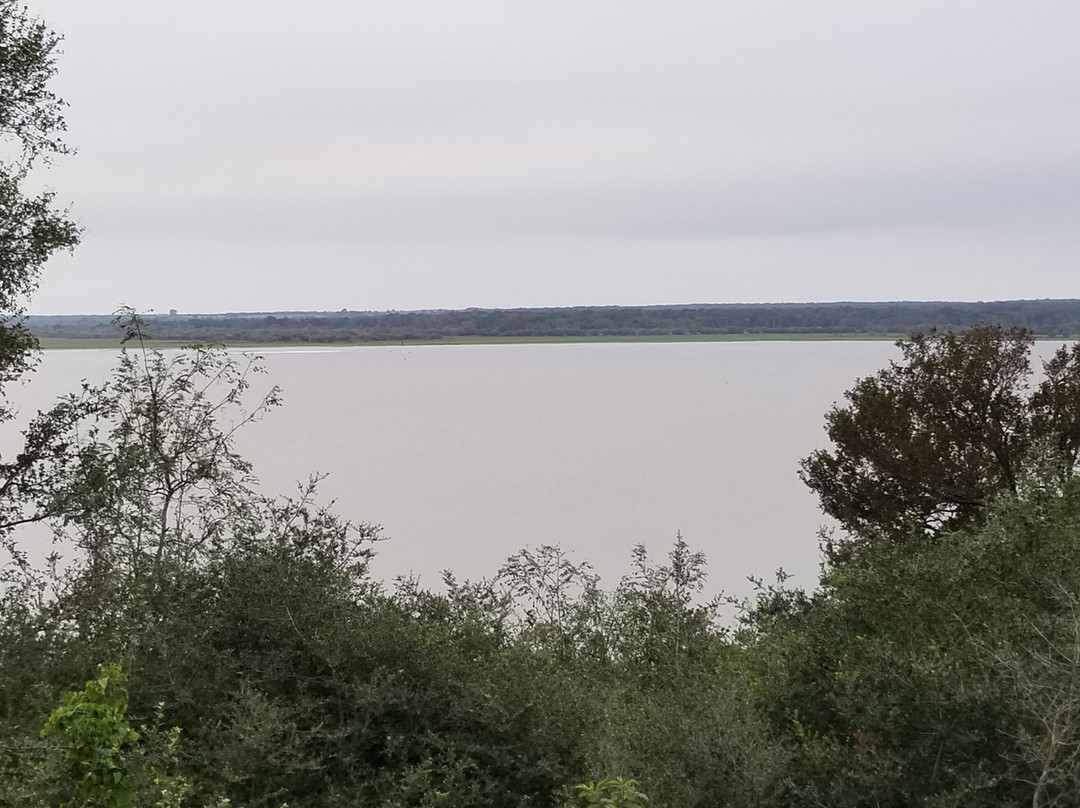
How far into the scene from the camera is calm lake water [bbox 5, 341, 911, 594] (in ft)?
91.6

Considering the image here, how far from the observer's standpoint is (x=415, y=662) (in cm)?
885

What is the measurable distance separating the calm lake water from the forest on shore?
3.48 metres

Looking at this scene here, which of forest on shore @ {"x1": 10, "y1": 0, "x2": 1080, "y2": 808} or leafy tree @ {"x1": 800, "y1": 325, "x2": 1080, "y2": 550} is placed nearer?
forest on shore @ {"x1": 10, "y1": 0, "x2": 1080, "y2": 808}

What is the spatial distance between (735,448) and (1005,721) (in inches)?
1674

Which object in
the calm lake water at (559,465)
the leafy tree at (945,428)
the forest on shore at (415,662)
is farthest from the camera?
the calm lake water at (559,465)

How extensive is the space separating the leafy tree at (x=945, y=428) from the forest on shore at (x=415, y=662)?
5.29 m

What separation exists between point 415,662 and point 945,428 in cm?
1256

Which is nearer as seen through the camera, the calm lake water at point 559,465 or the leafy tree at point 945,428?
the leafy tree at point 945,428

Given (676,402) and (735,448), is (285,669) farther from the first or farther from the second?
(676,402)

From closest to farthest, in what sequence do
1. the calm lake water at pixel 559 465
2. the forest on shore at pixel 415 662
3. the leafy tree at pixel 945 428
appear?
the forest on shore at pixel 415 662, the leafy tree at pixel 945 428, the calm lake water at pixel 559 465

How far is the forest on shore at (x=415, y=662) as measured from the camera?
24.3 feet

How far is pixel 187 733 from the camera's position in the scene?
8.77 m

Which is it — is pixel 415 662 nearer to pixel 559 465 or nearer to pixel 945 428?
pixel 945 428

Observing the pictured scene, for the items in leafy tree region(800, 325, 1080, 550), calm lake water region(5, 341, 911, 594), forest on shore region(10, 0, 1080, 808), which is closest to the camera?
forest on shore region(10, 0, 1080, 808)
